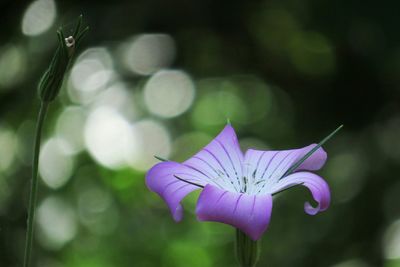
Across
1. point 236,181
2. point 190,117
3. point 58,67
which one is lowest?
point 190,117

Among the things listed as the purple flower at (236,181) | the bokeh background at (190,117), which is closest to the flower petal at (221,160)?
the purple flower at (236,181)

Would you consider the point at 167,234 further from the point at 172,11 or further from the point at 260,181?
the point at 260,181

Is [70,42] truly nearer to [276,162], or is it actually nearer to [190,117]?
[276,162]

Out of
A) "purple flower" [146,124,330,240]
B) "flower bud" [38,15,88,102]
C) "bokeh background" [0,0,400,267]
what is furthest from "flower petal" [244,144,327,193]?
"bokeh background" [0,0,400,267]

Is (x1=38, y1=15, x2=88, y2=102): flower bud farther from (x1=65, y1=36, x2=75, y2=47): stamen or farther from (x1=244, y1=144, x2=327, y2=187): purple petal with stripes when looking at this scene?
(x1=244, y1=144, x2=327, y2=187): purple petal with stripes

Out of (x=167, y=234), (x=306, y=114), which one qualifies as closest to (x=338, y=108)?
(x=306, y=114)

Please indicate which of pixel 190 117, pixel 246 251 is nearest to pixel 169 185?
pixel 246 251

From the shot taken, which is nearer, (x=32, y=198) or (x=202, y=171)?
(x=32, y=198)

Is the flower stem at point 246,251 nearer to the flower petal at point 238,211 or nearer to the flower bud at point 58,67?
the flower petal at point 238,211
